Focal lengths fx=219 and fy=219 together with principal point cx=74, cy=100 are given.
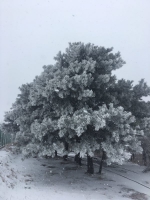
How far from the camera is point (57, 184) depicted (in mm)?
12820

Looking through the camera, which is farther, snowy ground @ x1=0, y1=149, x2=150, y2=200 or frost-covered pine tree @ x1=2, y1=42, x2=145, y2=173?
frost-covered pine tree @ x1=2, y1=42, x2=145, y2=173

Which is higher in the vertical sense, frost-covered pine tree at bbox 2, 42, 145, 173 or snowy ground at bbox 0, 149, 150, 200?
frost-covered pine tree at bbox 2, 42, 145, 173

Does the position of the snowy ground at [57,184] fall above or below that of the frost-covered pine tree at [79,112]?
below

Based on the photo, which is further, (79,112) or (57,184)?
(57,184)

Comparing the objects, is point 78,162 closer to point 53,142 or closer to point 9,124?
point 9,124

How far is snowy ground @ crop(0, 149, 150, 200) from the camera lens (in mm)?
9788

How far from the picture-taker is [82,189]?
1236cm

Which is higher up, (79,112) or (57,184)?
(79,112)

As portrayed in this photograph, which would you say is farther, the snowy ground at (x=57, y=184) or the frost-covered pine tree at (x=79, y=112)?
the frost-covered pine tree at (x=79, y=112)

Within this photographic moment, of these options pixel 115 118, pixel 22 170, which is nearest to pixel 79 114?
pixel 115 118

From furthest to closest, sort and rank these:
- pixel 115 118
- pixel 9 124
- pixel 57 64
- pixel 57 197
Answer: pixel 9 124 → pixel 57 64 → pixel 115 118 → pixel 57 197

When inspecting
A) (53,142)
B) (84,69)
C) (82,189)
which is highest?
(84,69)

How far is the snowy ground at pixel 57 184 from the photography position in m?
9.79

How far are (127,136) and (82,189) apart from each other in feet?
13.0
